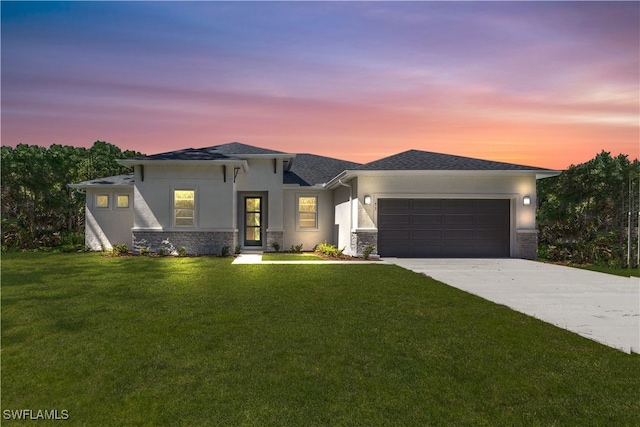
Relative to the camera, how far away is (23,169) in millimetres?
21484

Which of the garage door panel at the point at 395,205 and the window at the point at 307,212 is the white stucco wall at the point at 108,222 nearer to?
the window at the point at 307,212

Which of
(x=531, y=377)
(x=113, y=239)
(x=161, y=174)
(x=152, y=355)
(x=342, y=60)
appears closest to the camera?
(x=531, y=377)

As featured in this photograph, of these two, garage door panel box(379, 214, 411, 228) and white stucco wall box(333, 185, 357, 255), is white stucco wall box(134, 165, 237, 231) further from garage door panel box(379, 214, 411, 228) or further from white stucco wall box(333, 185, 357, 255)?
garage door panel box(379, 214, 411, 228)

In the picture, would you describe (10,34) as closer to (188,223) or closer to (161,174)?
(161,174)

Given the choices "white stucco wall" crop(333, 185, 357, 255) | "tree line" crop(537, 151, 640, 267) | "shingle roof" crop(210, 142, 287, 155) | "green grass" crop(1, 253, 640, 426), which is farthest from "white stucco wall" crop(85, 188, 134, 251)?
"tree line" crop(537, 151, 640, 267)

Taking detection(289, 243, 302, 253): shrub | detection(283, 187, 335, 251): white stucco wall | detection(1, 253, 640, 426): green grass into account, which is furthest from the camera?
detection(283, 187, 335, 251): white stucco wall

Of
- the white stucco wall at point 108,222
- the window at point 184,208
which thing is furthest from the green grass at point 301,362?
the white stucco wall at point 108,222

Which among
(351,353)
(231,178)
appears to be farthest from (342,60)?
(351,353)

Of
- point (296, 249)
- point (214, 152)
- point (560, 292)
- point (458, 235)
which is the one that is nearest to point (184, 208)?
point (214, 152)

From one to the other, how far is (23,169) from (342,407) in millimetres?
24213

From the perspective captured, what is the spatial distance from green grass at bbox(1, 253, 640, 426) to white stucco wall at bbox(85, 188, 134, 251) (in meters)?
11.0

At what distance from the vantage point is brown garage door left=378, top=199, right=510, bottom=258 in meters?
16.2

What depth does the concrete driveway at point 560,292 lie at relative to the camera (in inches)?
239

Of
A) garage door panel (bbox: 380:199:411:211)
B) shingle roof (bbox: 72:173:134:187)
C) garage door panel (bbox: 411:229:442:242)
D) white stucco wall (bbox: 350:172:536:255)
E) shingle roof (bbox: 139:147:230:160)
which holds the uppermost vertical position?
shingle roof (bbox: 139:147:230:160)
